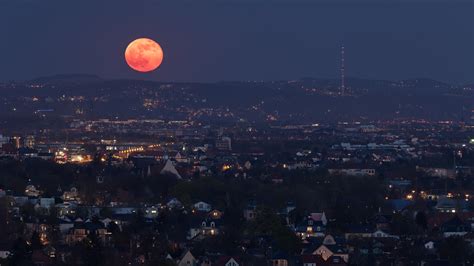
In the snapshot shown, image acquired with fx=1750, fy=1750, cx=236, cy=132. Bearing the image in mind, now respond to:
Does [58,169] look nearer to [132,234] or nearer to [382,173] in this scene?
[382,173]

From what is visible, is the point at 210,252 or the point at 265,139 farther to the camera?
the point at 265,139

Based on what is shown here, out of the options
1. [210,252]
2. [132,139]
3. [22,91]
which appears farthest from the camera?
[22,91]

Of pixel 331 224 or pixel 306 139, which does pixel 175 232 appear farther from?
pixel 306 139

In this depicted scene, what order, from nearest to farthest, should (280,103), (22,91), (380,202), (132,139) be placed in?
(380,202)
(132,139)
(22,91)
(280,103)

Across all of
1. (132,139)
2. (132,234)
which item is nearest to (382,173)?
(132,234)

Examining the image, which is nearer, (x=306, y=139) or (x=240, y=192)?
(x=240, y=192)

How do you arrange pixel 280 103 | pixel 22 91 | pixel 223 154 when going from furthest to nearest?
pixel 280 103, pixel 22 91, pixel 223 154

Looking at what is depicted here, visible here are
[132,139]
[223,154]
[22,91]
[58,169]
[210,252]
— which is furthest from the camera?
[22,91]

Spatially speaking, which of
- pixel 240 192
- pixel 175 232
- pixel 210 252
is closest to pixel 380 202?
pixel 240 192
